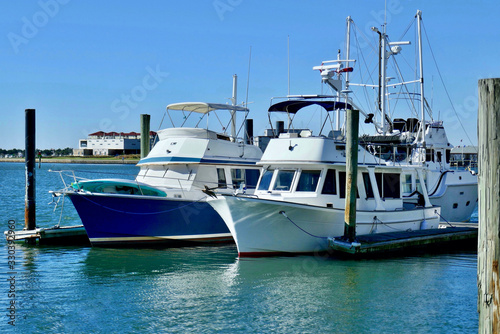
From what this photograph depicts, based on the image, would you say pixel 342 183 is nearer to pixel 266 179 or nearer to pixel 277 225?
pixel 266 179

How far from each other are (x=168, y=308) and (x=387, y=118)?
63.5 ft

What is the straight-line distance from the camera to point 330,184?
17594 millimetres

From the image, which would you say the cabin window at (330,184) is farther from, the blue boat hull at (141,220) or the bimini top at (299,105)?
the blue boat hull at (141,220)

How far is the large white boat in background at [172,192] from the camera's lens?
1889 cm

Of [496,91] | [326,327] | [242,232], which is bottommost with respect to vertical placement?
[326,327]

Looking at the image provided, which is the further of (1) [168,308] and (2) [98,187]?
(2) [98,187]

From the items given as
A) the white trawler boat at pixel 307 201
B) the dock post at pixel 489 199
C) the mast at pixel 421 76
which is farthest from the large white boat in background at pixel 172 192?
the dock post at pixel 489 199

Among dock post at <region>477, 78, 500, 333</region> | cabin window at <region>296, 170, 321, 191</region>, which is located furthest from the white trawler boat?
dock post at <region>477, 78, 500, 333</region>

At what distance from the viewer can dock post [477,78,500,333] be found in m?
7.18

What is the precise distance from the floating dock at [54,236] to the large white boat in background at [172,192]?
1.50 metres

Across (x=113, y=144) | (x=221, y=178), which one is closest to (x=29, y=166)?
(x=221, y=178)

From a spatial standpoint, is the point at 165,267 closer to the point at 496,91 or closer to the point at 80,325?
the point at 80,325

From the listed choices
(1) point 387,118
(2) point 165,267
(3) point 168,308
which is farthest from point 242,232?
(1) point 387,118

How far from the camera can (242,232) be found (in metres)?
16.5
